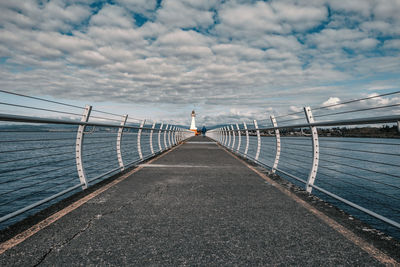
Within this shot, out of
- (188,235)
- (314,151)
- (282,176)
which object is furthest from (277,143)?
(282,176)

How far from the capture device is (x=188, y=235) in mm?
2832

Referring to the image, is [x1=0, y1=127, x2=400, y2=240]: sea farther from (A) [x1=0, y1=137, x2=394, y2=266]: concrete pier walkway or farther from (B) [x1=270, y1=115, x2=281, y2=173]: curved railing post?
(A) [x1=0, y1=137, x2=394, y2=266]: concrete pier walkway

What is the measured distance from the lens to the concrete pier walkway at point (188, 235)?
233 cm

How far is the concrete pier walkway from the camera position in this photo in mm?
2332

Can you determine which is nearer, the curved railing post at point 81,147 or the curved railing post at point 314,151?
the curved railing post at point 314,151

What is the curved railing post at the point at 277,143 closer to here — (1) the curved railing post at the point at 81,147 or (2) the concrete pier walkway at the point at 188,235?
(2) the concrete pier walkway at the point at 188,235

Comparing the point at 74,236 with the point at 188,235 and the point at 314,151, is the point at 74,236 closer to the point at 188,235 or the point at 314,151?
the point at 188,235

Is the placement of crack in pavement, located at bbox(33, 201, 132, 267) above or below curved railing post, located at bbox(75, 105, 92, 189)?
below

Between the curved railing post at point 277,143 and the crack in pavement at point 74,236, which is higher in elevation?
the curved railing post at point 277,143

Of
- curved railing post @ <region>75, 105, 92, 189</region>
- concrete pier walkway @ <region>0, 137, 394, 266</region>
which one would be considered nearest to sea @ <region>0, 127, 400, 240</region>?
curved railing post @ <region>75, 105, 92, 189</region>

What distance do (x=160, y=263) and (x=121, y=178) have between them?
13.9ft

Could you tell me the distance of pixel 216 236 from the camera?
9.22 feet

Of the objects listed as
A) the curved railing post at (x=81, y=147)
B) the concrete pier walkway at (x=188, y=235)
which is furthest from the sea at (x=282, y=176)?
the concrete pier walkway at (x=188, y=235)

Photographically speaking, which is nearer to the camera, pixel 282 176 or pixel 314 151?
pixel 314 151
